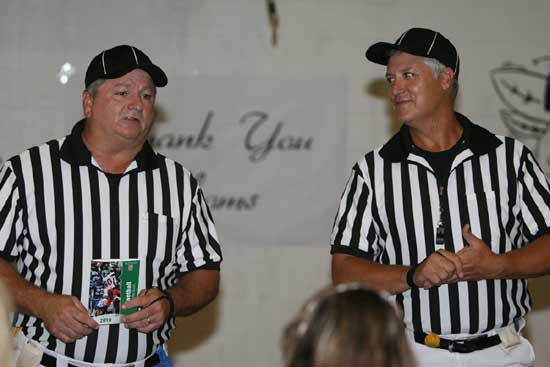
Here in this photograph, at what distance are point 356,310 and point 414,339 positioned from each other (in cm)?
174

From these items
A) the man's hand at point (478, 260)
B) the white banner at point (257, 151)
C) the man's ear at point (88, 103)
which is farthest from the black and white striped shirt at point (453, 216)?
the white banner at point (257, 151)

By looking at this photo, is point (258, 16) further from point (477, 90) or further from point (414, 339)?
point (414, 339)

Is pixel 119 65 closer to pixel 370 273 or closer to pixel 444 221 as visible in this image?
pixel 370 273

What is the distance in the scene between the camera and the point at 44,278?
3320 millimetres

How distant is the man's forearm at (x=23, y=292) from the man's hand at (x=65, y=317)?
0.09 ft

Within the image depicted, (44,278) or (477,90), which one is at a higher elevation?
(477,90)

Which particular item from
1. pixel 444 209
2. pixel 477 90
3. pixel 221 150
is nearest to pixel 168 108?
pixel 221 150

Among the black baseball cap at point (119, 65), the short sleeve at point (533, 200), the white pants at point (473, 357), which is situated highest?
the black baseball cap at point (119, 65)

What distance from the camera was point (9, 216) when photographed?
3.32 m

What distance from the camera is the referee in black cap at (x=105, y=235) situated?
3258 mm

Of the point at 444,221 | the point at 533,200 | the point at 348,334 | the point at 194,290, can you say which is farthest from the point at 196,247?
the point at 348,334

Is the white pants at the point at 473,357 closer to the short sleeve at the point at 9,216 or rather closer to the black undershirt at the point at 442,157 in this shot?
the black undershirt at the point at 442,157

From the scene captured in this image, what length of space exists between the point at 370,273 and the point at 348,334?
1.69m

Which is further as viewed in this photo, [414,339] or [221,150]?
[221,150]
